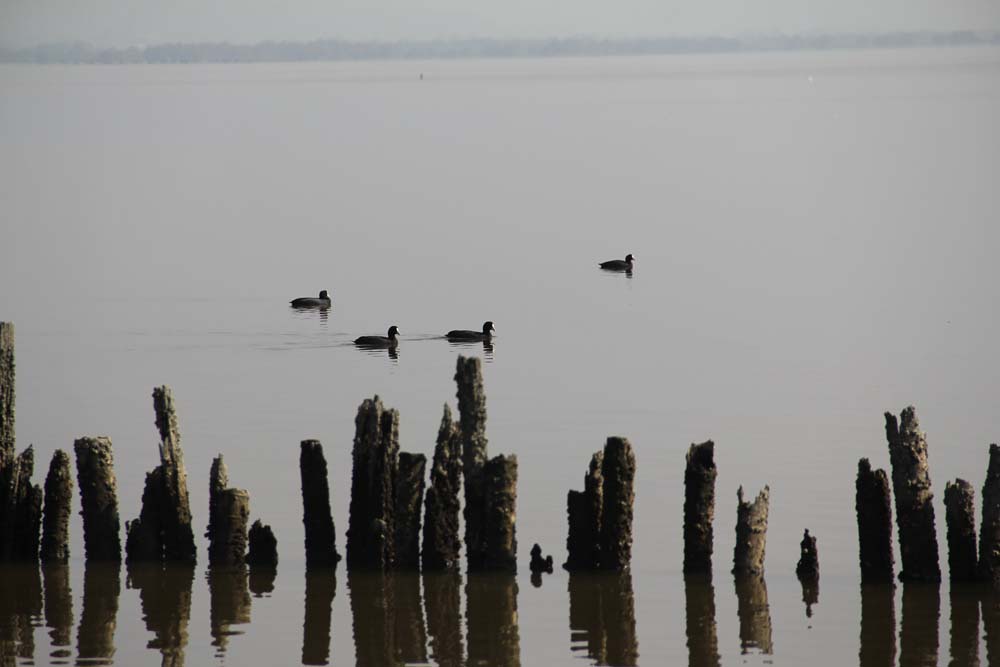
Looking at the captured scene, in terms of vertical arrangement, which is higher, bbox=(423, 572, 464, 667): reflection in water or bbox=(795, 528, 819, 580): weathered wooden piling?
bbox=(795, 528, 819, 580): weathered wooden piling

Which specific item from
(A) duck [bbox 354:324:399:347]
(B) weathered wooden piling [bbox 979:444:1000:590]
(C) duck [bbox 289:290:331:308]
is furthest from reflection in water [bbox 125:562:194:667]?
(C) duck [bbox 289:290:331:308]

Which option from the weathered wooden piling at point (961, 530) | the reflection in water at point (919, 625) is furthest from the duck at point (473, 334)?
the weathered wooden piling at point (961, 530)

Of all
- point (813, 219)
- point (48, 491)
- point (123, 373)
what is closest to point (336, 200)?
point (813, 219)

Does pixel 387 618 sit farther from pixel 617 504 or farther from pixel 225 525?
pixel 617 504

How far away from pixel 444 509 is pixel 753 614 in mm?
3310

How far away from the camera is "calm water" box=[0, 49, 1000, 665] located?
1894 centimetres

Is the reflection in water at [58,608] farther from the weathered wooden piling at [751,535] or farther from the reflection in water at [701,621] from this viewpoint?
the weathered wooden piling at [751,535]

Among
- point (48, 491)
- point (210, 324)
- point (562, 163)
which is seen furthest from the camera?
point (562, 163)

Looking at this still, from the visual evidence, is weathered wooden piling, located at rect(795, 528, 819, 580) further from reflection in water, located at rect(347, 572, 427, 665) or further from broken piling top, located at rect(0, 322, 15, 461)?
broken piling top, located at rect(0, 322, 15, 461)

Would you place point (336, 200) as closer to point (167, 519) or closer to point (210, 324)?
point (210, 324)

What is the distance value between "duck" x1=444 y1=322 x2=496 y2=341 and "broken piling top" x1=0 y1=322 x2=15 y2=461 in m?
18.8

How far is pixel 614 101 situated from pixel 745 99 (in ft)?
40.1

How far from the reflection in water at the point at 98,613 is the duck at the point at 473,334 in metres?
18.7

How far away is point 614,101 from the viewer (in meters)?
153
